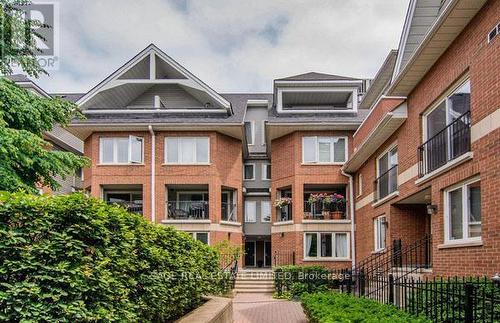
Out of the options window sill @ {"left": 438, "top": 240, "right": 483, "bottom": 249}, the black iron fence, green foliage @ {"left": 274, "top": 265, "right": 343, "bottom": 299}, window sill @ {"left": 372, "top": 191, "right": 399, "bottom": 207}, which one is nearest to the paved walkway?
green foliage @ {"left": 274, "top": 265, "right": 343, "bottom": 299}

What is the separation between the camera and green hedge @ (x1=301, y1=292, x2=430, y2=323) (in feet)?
20.5

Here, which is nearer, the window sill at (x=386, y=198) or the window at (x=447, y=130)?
→ the window at (x=447, y=130)

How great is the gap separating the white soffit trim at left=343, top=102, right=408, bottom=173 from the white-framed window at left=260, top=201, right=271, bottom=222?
840 centimetres

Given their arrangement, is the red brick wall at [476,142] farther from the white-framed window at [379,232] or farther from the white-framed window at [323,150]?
the white-framed window at [323,150]

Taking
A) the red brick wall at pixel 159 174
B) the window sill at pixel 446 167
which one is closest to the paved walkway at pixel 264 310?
the window sill at pixel 446 167

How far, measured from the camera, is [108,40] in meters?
17.5

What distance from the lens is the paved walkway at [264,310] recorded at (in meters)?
13.1

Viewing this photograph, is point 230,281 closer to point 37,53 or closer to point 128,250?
point 37,53

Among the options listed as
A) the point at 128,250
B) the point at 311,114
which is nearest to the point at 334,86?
the point at 311,114

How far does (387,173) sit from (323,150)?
7.32m

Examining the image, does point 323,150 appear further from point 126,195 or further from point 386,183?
point 126,195

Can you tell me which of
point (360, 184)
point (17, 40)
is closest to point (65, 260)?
point (17, 40)

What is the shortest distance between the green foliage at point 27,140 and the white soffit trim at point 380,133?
9386mm

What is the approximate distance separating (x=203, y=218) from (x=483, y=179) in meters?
16.1
